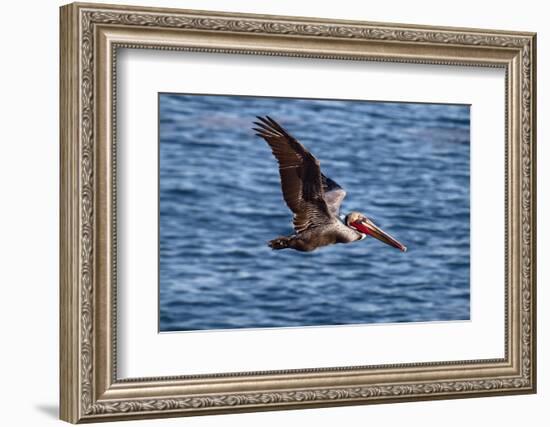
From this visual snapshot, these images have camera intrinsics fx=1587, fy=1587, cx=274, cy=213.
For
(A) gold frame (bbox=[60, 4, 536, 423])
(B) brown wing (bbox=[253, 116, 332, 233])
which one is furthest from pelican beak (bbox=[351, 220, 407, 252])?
(A) gold frame (bbox=[60, 4, 536, 423])

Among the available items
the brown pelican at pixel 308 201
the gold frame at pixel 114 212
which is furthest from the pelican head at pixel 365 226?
the gold frame at pixel 114 212

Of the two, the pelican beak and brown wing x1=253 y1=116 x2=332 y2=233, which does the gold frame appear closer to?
brown wing x1=253 y1=116 x2=332 y2=233

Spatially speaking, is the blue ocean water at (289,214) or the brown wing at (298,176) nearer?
the blue ocean water at (289,214)

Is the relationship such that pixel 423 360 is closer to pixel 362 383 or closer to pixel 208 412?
pixel 362 383

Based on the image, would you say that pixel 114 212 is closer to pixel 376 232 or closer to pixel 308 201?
pixel 308 201

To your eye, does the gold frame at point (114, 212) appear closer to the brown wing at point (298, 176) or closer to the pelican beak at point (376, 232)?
the brown wing at point (298, 176)

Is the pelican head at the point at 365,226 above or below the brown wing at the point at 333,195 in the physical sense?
below

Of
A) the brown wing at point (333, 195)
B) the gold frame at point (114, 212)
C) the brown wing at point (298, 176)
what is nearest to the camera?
the gold frame at point (114, 212)

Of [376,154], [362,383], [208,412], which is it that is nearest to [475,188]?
[376,154]
